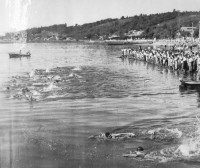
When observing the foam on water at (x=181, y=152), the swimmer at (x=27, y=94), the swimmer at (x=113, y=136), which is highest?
the swimmer at (x=27, y=94)

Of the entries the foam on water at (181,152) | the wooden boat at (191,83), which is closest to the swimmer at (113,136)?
the foam on water at (181,152)

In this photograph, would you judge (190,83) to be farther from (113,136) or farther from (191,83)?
(113,136)

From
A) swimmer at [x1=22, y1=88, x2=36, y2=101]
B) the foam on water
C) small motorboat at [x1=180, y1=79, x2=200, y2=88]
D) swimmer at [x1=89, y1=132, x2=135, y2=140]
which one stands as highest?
small motorboat at [x1=180, y1=79, x2=200, y2=88]

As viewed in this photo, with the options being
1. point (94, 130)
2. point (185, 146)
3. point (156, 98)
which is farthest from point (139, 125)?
point (156, 98)

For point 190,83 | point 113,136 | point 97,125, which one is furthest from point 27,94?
point 113,136

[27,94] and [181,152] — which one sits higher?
[27,94]

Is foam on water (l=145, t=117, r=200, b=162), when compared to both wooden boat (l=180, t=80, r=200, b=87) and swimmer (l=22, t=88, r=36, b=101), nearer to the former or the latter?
wooden boat (l=180, t=80, r=200, b=87)

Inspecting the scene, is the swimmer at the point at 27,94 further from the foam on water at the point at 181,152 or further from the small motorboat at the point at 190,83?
the foam on water at the point at 181,152

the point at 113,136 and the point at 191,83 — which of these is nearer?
the point at 113,136

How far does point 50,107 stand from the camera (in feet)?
107

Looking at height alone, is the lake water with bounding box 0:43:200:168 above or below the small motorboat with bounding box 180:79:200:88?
below

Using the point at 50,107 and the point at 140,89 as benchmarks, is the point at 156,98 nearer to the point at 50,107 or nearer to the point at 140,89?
the point at 140,89

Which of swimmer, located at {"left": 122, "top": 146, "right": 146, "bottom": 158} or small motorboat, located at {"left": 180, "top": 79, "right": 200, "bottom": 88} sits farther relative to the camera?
small motorboat, located at {"left": 180, "top": 79, "right": 200, "bottom": 88}

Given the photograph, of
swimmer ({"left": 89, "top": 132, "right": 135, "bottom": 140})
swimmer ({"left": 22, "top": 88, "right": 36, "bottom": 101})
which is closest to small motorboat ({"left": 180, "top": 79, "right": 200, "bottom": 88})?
swimmer ({"left": 22, "top": 88, "right": 36, "bottom": 101})
